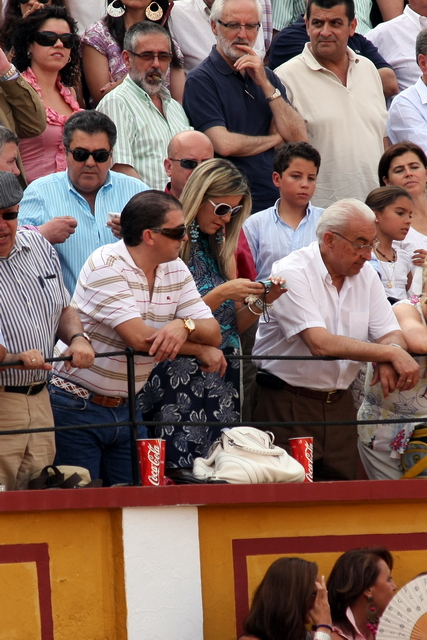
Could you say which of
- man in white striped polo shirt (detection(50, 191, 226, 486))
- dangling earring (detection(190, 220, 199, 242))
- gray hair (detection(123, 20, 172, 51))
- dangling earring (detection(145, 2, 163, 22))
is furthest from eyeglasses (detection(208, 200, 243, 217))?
dangling earring (detection(145, 2, 163, 22))

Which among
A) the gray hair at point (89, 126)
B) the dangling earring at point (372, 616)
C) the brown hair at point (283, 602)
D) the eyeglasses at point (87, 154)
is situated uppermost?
the gray hair at point (89, 126)

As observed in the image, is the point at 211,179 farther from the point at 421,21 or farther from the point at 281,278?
the point at 421,21

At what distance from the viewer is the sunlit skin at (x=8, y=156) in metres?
6.21

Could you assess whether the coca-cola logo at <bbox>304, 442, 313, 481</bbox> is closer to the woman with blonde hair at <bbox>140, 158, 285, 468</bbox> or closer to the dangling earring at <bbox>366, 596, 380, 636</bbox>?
the woman with blonde hair at <bbox>140, 158, 285, 468</bbox>

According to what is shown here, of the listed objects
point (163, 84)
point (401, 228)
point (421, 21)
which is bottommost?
point (401, 228)

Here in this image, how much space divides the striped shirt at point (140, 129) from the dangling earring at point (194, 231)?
54.1 inches

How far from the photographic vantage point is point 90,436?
5477 mm

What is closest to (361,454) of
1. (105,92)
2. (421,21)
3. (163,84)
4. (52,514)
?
(52,514)

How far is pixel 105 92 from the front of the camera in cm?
830

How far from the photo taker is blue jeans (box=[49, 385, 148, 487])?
17.9ft

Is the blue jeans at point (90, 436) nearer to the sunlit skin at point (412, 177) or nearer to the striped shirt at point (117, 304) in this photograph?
the striped shirt at point (117, 304)

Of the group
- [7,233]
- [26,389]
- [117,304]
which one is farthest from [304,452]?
[7,233]

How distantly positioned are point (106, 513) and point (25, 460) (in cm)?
48

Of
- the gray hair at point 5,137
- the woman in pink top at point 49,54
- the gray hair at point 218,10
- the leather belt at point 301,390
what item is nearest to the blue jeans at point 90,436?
the leather belt at point 301,390
